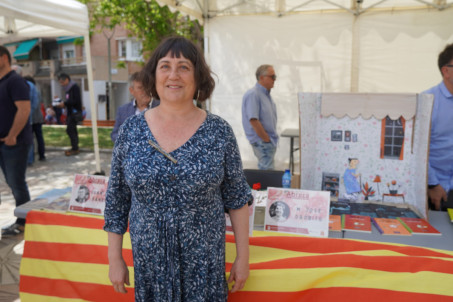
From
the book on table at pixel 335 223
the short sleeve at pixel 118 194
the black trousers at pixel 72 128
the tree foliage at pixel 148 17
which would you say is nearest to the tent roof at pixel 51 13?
the short sleeve at pixel 118 194

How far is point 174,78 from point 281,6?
494 centimetres

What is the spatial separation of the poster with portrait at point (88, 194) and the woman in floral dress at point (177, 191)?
2.69 ft

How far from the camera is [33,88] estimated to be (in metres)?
6.70

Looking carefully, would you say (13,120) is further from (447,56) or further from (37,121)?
(37,121)

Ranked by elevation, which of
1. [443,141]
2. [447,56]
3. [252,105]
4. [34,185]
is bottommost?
[34,185]

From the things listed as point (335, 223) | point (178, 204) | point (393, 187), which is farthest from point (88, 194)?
point (393, 187)

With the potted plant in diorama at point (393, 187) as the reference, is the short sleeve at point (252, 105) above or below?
above

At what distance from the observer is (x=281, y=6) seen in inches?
221

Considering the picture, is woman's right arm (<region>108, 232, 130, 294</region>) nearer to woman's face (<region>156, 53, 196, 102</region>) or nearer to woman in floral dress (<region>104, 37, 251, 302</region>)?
woman in floral dress (<region>104, 37, 251, 302</region>)

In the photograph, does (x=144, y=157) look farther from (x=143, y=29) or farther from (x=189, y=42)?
(x=143, y=29)

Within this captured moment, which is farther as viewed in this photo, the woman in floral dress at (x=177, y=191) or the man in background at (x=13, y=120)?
the man in background at (x=13, y=120)

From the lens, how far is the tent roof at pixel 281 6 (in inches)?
201

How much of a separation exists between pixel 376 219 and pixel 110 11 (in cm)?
1261

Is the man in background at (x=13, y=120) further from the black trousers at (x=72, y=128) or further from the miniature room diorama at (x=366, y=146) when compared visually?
the black trousers at (x=72, y=128)
